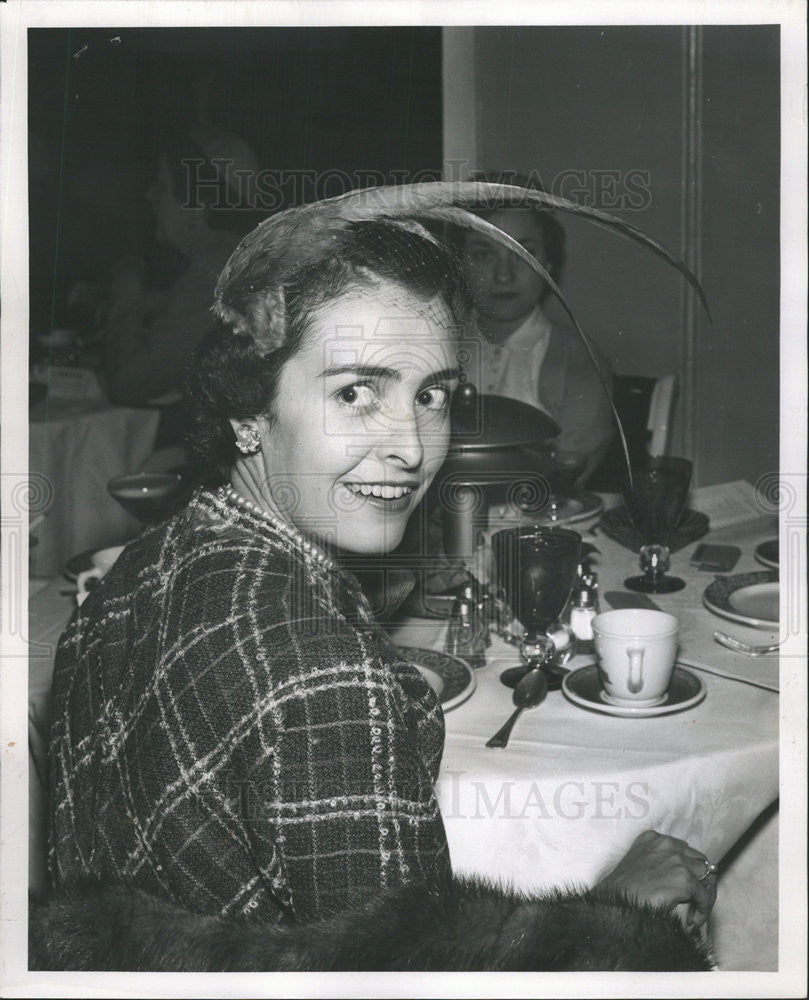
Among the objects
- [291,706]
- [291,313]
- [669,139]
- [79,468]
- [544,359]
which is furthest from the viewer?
[544,359]

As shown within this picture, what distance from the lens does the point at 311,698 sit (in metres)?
0.54

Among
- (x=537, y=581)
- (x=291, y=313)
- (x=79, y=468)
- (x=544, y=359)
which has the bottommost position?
(x=537, y=581)

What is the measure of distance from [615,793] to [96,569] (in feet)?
2.09

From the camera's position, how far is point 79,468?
3.73ft

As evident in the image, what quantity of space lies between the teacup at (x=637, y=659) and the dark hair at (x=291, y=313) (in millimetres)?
328

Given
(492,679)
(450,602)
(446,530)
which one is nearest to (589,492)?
(446,530)

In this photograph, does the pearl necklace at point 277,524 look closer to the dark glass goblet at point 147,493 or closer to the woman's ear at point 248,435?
the woman's ear at point 248,435

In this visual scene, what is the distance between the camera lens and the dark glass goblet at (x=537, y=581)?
2.84 ft

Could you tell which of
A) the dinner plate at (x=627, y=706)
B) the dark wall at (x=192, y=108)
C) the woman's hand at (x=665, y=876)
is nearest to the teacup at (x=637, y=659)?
the dinner plate at (x=627, y=706)

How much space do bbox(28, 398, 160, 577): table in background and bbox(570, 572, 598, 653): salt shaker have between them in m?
0.56

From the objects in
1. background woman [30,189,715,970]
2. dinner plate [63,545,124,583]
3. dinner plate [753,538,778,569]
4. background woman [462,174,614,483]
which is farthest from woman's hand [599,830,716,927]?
background woman [462,174,614,483]

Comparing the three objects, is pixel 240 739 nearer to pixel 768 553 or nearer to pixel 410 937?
pixel 410 937

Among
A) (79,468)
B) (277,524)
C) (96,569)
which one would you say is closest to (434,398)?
(277,524)

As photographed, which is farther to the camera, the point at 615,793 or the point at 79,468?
the point at 79,468
